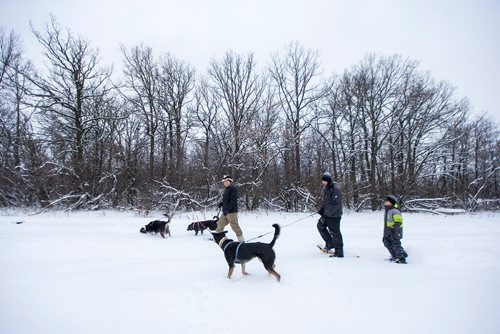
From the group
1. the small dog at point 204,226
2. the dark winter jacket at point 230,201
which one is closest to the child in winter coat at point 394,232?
the dark winter jacket at point 230,201

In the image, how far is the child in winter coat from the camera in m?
5.54

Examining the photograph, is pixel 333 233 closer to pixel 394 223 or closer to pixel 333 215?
pixel 333 215

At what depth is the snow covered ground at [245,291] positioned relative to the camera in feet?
9.96

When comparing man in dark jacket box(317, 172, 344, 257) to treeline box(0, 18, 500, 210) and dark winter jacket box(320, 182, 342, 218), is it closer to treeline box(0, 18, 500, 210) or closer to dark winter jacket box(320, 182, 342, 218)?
dark winter jacket box(320, 182, 342, 218)

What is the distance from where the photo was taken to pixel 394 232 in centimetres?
561

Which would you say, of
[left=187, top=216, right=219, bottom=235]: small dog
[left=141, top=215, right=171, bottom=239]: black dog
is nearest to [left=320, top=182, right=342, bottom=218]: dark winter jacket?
[left=187, top=216, right=219, bottom=235]: small dog

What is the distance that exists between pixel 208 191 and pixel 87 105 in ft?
38.3

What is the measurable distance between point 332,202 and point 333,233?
760 mm

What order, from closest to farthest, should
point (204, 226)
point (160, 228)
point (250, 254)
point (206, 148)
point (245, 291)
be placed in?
point (245, 291) → point (250, 254) → point (160, 228) → point (204, 226) → point (206, 148)

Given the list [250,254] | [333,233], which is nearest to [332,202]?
[333,233]

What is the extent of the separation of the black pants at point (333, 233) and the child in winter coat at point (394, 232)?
3.35ft

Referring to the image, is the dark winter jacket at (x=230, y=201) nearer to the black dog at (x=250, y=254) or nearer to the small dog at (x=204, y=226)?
the black dog at (x=250, y=254)

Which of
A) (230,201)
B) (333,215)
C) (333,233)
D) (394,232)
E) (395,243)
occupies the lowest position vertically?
(395,243)

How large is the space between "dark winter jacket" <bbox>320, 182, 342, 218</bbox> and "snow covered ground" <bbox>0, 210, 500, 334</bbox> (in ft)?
3.50
